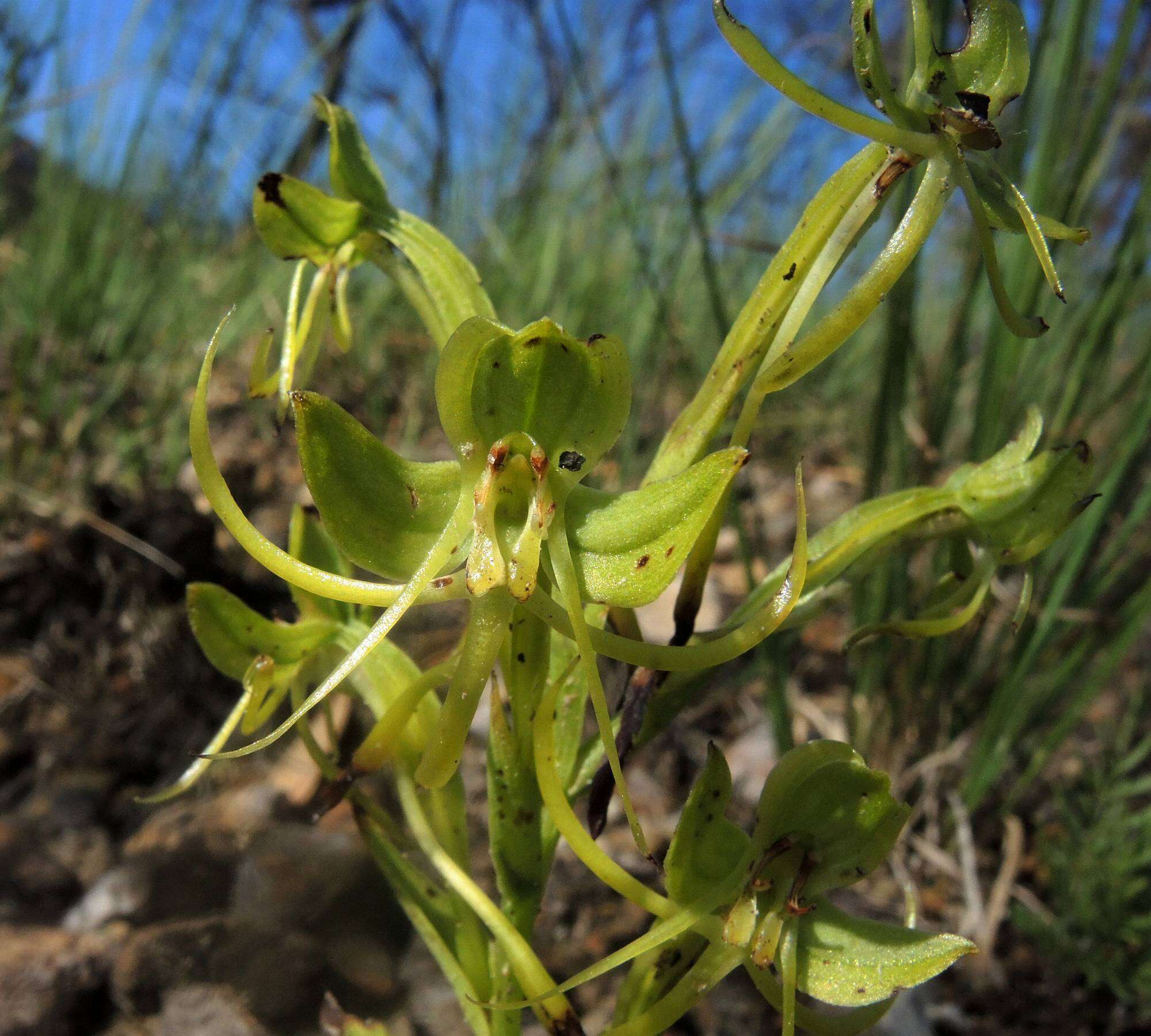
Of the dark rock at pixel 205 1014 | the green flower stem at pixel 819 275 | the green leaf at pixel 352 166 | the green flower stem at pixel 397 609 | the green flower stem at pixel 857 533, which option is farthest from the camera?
the dark rock at pixel 205 1014

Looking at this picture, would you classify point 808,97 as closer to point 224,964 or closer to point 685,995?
point 685,995

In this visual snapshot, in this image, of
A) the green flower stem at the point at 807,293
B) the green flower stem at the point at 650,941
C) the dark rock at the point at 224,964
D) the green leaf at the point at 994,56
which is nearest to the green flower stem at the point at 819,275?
the green flower stem at the point at 807,293

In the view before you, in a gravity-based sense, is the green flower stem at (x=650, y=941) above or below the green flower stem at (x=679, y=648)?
below

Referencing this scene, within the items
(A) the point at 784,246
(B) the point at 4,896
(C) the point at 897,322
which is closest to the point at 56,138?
(B) the point at 4,896

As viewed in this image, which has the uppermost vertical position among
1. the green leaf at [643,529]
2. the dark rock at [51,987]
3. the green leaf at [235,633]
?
the green leaf at [643,529]

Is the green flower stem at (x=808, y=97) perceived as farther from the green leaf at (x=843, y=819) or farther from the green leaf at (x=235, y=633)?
the green leaf at (x=235, y=633)

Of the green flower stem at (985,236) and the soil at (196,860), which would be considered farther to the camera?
the soil at (196,860)

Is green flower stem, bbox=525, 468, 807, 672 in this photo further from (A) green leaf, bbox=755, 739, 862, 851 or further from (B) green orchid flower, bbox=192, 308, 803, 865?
(A) green leaf, bbox=755, 739, 862, 851
